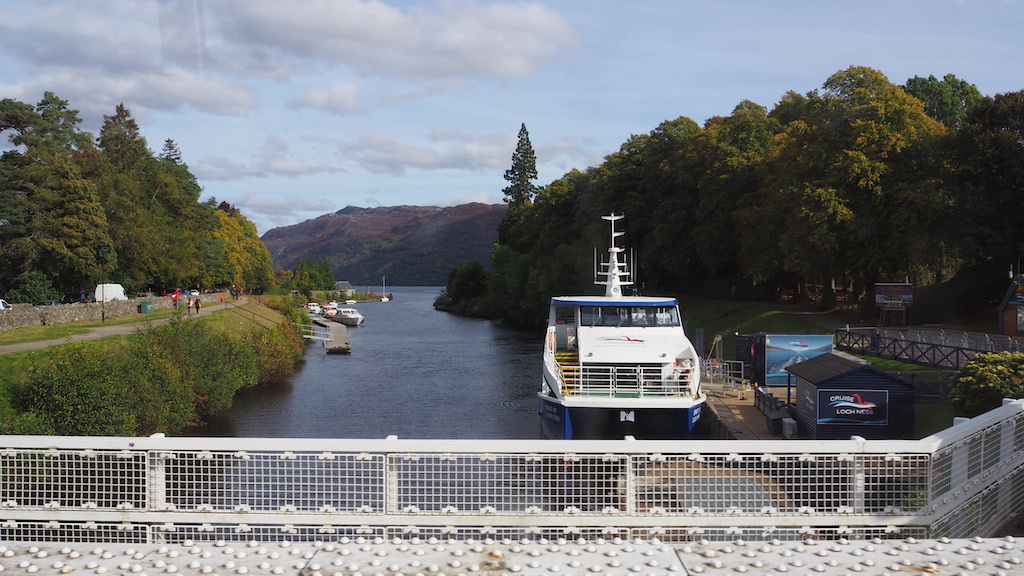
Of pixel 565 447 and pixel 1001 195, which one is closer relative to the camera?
pixel 565 447

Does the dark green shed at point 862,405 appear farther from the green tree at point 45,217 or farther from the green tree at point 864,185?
the green tree at point 45,217

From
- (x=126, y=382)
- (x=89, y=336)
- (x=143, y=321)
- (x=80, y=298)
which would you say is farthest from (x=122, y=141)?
(x=126, y=382)

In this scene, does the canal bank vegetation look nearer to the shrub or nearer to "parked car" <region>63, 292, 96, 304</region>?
the shrub

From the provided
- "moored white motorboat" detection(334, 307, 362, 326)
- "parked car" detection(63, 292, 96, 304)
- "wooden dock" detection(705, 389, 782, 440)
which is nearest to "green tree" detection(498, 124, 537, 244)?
"moored white motorboat" detection(334, 307, 362, 326)

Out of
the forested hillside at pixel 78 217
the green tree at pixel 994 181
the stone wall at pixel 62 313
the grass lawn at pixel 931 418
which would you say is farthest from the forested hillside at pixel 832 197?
the stone wall at pixel 62 313

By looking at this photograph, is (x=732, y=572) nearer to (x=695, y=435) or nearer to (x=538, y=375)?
(x=695, y=435)

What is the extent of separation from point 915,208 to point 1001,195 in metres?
3.81

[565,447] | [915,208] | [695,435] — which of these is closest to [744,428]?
[695,435]

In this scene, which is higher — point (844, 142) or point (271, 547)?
point (844, 142)

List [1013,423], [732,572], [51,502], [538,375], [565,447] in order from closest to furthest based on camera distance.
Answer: [732,572]
[565,447]
[51,502]
[1013,423]
[538,375]

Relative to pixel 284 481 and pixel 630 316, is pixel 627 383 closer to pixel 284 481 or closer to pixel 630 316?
pixel 630 316

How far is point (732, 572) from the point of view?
4855 millimetres

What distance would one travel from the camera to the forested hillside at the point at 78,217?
4703cm

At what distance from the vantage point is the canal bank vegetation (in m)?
21.3
